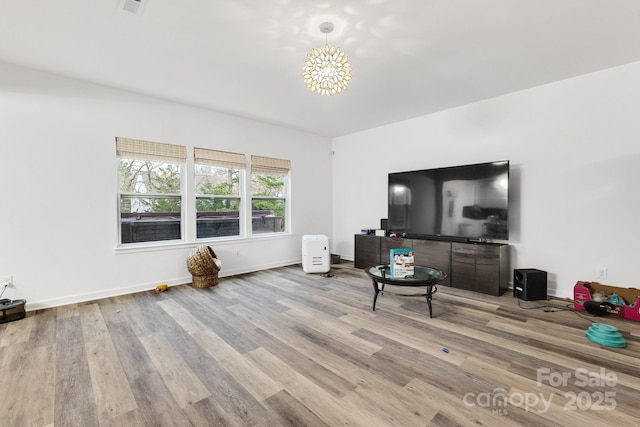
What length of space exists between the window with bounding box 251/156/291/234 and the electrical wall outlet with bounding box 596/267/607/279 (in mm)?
4651

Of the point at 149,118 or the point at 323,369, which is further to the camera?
the point at 149,118

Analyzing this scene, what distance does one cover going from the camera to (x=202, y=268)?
13.0ft

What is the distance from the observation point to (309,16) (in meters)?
2.21

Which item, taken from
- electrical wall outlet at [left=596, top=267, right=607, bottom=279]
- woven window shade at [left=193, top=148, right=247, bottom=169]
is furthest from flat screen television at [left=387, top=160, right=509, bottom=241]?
woven window shade at [left=193, top=148, right=247, bottom=169]

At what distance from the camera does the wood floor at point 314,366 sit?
156cm

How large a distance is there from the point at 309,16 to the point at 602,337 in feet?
11.8

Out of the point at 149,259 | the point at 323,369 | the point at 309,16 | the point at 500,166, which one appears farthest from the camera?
the point at 149,259

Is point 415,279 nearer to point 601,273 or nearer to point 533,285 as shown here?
point 533,285

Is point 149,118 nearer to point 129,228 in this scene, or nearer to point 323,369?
point 129,228

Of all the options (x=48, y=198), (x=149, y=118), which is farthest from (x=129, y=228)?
(x=149, y=118)

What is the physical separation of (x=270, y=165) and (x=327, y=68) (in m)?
3.10

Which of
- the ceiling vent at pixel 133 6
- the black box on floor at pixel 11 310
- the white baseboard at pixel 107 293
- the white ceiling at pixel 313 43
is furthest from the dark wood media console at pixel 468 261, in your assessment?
the black box on floor at pixel 11 310

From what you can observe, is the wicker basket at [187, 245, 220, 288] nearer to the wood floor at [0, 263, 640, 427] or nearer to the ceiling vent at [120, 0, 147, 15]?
the wood floor at [0, 263, 640, 427]

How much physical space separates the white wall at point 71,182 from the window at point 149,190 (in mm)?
147
